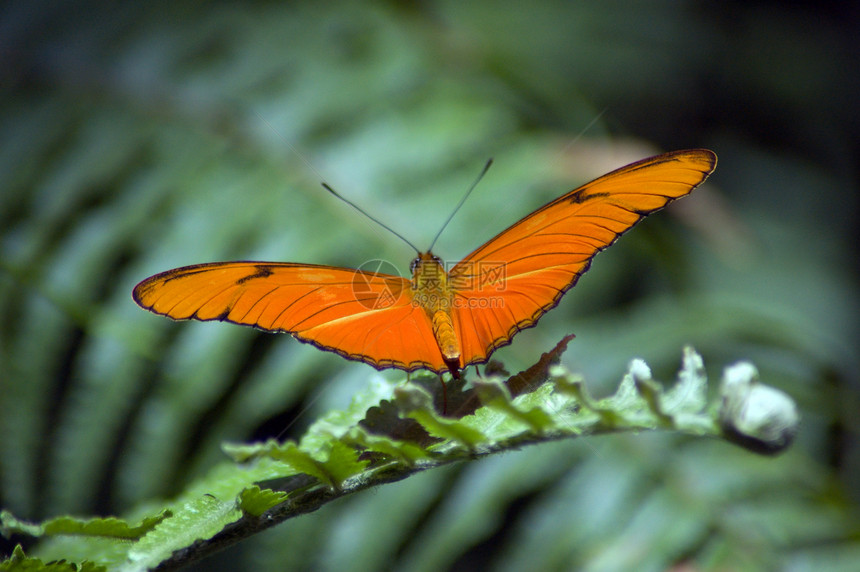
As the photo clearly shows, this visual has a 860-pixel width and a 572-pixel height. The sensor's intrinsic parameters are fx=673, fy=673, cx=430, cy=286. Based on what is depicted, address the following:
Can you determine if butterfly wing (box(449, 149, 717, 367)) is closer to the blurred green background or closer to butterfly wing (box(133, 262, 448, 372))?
butterfly wing (box(133, 262, 448, 372))

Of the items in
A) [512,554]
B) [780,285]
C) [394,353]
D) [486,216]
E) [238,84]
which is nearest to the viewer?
[394,353]

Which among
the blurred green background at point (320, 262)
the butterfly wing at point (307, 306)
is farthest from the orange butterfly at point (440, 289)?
the blurred green background at point (320, 262)

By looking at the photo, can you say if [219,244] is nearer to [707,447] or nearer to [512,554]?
[512,554]

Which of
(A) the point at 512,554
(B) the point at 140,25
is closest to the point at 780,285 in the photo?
(A) the point at 512,554

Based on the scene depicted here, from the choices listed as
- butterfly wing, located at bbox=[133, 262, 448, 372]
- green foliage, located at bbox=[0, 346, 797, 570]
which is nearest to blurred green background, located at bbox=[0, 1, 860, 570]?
butterfly wing, located at bbox=[133, 262, 448, 372]

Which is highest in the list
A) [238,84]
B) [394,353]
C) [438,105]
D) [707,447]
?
[438,105]

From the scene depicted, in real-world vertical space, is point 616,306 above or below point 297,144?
below

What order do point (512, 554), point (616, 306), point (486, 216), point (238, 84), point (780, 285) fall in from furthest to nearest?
point (780, 285)
point (616, 306)
point (238, 84)
point (486, 216)
point (512, 554)

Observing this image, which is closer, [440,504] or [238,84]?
[440,504]
